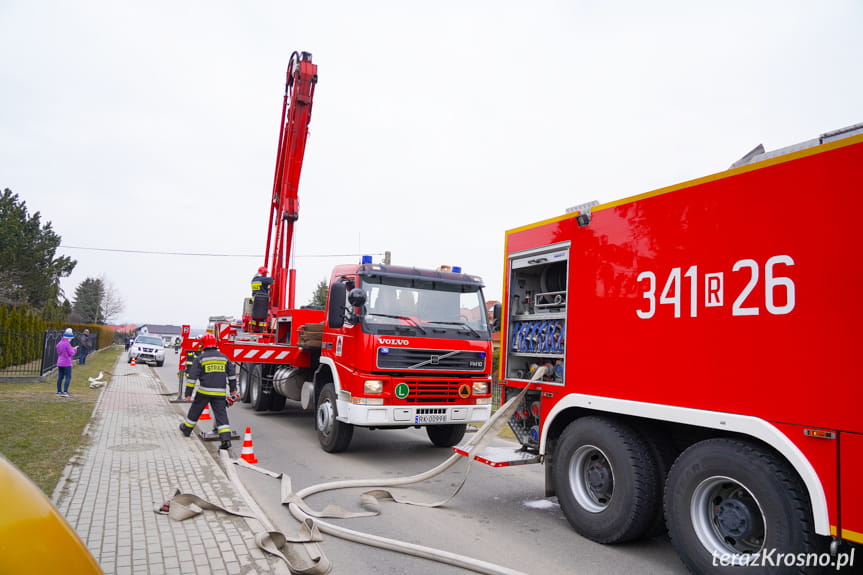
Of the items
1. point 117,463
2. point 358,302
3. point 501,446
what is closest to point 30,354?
point 117,463

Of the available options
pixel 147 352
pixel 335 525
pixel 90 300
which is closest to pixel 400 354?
pixel 335 525

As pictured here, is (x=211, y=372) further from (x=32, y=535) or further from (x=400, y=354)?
(x=32, y=535)

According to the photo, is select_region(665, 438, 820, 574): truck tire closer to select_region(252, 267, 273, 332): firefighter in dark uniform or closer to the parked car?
select_region(252, 267, 273, 332): firefighter in dark uniform

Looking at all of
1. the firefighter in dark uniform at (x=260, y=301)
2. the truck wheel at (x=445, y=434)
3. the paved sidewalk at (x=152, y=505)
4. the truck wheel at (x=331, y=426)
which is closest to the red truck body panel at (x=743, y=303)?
the paved sidewalk at (x=152, y=505)

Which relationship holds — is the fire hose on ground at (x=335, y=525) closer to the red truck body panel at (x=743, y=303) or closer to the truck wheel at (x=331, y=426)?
the red truck body panel at (x=743, y=303)

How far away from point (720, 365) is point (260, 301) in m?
10.5

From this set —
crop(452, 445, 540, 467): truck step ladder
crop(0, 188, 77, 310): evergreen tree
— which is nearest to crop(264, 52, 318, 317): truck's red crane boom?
crop(452, 445, 540, 467): truck step ladder

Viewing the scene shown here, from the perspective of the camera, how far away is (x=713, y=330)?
149 inches

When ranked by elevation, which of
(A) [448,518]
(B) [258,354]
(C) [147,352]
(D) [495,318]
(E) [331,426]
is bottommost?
(A) [448,518]

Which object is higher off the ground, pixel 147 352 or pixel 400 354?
pixel 400 354

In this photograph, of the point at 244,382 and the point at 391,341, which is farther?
the point at 244,382

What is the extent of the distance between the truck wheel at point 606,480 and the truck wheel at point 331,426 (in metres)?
3.54

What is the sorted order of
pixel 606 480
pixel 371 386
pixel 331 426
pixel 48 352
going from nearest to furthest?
1. pixel 606 480
2. pixel 371 386
3. pixel 331 426
4. pixel 48 352

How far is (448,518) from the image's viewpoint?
5.25 metres
